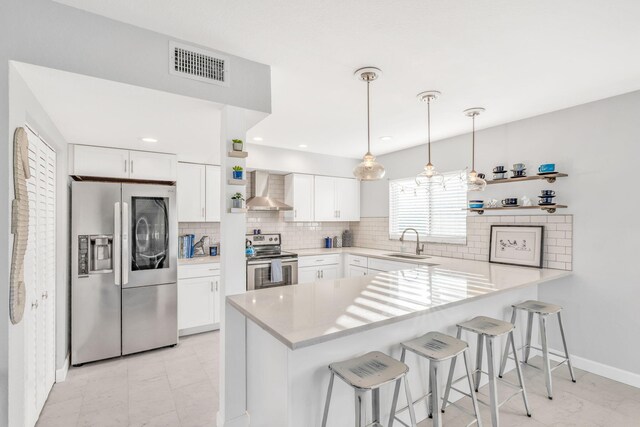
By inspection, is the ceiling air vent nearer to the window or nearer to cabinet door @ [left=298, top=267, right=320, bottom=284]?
the window

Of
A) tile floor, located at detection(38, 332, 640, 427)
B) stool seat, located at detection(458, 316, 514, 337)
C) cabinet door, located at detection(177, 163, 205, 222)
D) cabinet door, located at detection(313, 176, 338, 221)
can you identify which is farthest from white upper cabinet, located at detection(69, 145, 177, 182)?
stool seat, located at detection(458, 316, 514, 337)

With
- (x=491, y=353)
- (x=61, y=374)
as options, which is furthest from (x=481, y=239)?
(x=61, y=374)

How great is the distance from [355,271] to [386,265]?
0.71 metres

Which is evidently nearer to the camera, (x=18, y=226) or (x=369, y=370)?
(x=18, y=226)

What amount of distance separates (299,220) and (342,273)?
1.11m

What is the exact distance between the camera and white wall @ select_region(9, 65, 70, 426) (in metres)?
1.55

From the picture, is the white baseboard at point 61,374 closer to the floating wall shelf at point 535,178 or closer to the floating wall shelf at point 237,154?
the floating wall shelf at point 237,154

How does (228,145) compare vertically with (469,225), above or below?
above

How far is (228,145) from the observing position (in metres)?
2.22

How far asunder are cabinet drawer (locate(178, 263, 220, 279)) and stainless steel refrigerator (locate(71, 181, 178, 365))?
19cm

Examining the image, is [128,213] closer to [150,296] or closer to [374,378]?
[150,296]

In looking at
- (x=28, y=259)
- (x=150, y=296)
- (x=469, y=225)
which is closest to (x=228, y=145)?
(x=28, y=259)

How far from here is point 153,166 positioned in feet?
11.9

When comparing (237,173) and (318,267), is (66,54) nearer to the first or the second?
(237,173)
